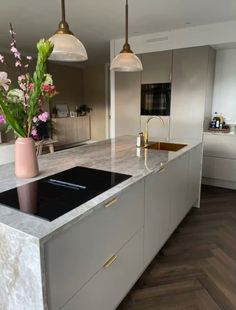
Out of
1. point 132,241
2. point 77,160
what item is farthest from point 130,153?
point 132,241

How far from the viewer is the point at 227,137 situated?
3768 millimetres

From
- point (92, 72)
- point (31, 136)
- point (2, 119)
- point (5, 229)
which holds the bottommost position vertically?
point (5, 229)

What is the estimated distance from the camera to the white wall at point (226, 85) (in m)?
4.06

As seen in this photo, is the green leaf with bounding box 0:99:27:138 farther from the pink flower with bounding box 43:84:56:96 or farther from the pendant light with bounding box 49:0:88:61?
the pendant light with bounding box 49:0:88:61

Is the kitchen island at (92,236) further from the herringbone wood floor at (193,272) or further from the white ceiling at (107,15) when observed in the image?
the white ceiling at (107,15)

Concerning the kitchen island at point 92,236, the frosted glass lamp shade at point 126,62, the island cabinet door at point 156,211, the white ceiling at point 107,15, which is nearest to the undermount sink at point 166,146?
the kitchen island at point 92,236

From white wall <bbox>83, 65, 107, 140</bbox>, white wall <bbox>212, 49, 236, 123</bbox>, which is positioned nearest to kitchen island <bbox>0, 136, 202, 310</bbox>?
white wall <bbox>212, 49, 236, 123</bbox>

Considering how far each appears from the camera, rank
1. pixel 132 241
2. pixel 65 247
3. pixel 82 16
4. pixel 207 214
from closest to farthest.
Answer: pixel 65 247 → pixel 132 241 → pixel 207 214 → pixel 82 16

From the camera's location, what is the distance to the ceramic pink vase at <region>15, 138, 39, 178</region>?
149 cm

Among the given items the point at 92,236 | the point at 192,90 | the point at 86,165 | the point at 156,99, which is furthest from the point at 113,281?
the point at 156,99

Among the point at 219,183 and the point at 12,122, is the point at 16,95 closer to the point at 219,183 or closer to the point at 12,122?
the point at 12,122

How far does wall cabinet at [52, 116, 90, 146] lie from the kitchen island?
463 centimetres

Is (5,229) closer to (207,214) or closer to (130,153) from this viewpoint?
(130,153)

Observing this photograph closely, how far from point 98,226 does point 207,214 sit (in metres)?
2.24
